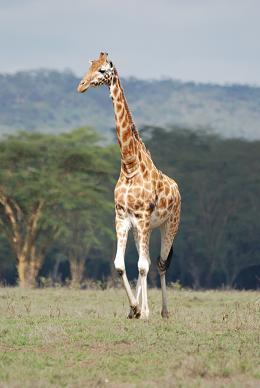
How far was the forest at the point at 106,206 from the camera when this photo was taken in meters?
42.5

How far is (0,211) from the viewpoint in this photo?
139 feet

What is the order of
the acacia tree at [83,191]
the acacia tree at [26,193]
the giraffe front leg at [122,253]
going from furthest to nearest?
the acacia tree at [83,191]
the acacia tree at [26,193]
the giraffe front leg at [122,253]

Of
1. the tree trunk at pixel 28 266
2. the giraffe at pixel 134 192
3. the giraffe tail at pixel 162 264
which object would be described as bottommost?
the tree trunk at pixel 28 266

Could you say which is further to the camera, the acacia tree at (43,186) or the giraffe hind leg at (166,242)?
the acacia tree at (43,186)

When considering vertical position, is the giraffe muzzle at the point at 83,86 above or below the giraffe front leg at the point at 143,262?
above

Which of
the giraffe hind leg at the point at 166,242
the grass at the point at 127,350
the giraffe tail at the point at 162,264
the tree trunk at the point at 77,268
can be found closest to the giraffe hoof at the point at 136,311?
the grass at the point at 127,350

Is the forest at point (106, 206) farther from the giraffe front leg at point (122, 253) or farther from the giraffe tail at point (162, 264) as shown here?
the giraffe front leg at point (122, 253)

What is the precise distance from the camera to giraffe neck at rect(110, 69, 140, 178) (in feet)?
47.9

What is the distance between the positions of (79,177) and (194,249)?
14.3 m

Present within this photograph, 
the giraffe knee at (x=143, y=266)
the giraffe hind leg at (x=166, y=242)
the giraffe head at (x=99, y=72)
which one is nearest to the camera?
the giraffe knee at (x=143, y=266)

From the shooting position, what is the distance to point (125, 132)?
14812 millimetres

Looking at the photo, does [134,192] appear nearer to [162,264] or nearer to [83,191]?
[162,264]

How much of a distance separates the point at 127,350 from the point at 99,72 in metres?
4.32

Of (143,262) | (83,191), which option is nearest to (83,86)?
(143,262)
